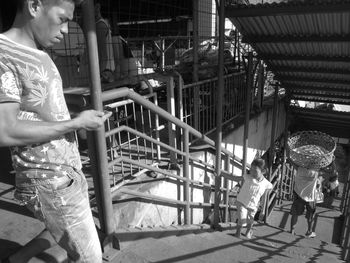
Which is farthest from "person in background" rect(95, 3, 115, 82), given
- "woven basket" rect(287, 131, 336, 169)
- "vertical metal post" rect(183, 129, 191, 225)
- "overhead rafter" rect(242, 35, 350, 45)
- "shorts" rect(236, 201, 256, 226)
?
"woven basket" rect(287, 131, 336, 169)

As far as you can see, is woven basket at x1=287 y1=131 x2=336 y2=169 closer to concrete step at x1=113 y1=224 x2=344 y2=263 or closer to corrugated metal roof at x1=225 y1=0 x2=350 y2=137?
corrugated metal roof at x1=225 y1=0 x2=350 y2=137

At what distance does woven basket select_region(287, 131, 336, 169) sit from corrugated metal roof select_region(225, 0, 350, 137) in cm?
95

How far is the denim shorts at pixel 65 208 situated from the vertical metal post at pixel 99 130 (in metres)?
0.51

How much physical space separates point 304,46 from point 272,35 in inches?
17.8

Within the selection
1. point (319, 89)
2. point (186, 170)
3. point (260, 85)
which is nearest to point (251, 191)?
point (186, 170)

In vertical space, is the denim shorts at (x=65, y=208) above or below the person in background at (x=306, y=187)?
above

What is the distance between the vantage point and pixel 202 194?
4.42 m

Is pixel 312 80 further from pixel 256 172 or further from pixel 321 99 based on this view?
pixel 256 172

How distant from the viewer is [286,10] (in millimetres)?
3025

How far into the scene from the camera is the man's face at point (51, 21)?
117cm

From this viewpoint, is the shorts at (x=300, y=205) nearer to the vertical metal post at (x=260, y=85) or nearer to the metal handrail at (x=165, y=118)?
the metal handrail at (x=165, y=118)

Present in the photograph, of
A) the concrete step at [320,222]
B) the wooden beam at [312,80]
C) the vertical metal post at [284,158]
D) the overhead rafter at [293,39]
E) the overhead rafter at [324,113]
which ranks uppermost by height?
the overhead rafter at [293,39]

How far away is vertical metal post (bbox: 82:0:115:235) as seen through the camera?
171cm

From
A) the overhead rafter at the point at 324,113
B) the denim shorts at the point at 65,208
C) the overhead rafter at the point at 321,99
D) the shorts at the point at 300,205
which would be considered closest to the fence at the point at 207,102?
the overhead rafter at the point at 321,99
